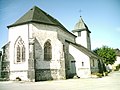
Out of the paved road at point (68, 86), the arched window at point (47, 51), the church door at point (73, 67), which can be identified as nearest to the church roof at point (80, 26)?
the church door at point (73, 67)

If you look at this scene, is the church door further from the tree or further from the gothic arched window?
the tree

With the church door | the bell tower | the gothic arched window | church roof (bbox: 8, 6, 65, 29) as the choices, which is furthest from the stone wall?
the bell tower

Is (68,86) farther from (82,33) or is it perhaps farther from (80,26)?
(80,26)

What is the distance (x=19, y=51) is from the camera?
2484 cm

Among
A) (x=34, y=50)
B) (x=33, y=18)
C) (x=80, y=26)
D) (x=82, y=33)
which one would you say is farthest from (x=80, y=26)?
(x=34, y=50)

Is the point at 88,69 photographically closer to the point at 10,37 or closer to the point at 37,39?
the point at 37,39

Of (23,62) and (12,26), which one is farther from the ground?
(12,26)

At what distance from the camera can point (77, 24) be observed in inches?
1640

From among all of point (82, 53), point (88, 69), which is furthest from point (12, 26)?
point (88, 69)

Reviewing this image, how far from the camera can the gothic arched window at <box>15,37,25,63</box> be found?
24.3 metres

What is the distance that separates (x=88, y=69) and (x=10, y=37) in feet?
45.4

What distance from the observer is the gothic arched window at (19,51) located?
24.3m

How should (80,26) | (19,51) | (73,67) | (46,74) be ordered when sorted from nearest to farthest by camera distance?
1. (46,74)
2. (19,51)
3. (73,67)
4. (80,26)

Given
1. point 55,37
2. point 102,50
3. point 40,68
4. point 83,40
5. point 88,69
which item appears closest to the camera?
point 40,68
